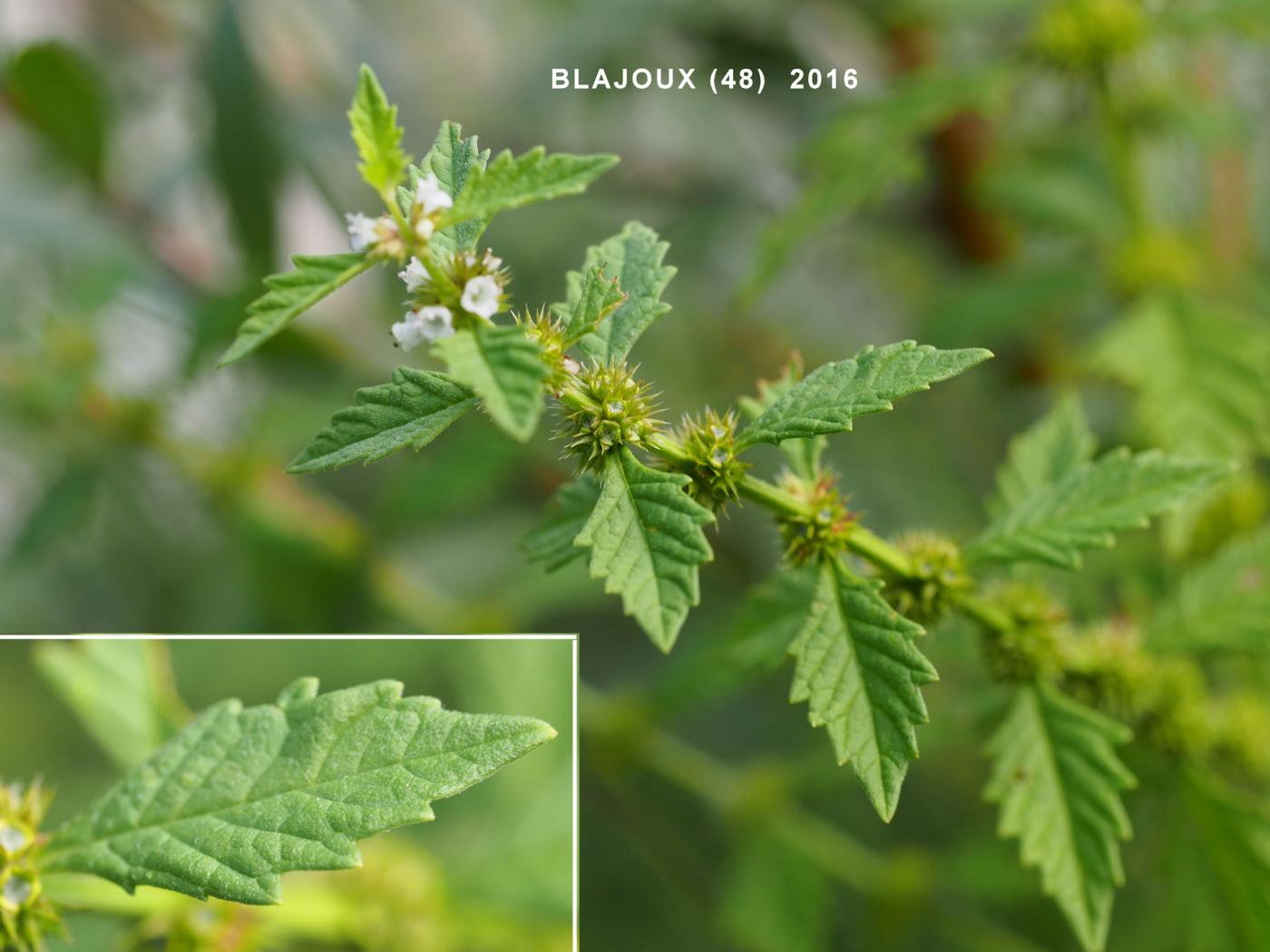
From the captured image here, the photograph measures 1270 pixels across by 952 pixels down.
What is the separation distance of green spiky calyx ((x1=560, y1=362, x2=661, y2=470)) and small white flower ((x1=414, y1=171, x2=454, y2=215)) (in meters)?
0.15

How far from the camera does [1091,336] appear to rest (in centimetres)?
238

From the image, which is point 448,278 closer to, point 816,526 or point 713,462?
point 713,462

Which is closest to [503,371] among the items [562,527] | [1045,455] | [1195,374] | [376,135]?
[376,135]

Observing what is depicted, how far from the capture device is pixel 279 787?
0.92 m

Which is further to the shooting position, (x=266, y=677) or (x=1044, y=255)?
(x=1044, y=255)

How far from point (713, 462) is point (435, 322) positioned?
228 millimetres

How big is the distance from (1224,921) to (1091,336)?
1.39 meters

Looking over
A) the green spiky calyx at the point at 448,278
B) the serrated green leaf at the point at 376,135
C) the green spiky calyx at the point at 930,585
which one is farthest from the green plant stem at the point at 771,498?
the serrated green leaf at the point at 376,135

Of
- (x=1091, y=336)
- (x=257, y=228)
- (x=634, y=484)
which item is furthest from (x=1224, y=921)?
(x=257, y=228)

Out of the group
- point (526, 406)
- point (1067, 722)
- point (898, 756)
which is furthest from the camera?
point (1067, 722)

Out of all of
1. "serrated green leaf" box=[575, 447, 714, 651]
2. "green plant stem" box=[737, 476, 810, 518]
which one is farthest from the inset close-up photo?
"green plant stem" box=[737, 476, 810, 518]

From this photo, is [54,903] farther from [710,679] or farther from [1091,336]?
[1091,336]

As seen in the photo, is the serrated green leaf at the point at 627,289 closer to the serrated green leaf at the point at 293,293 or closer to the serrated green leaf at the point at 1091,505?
the serrated green leaf at the point at 293,293

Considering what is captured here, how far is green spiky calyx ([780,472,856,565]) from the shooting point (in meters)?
0.98
